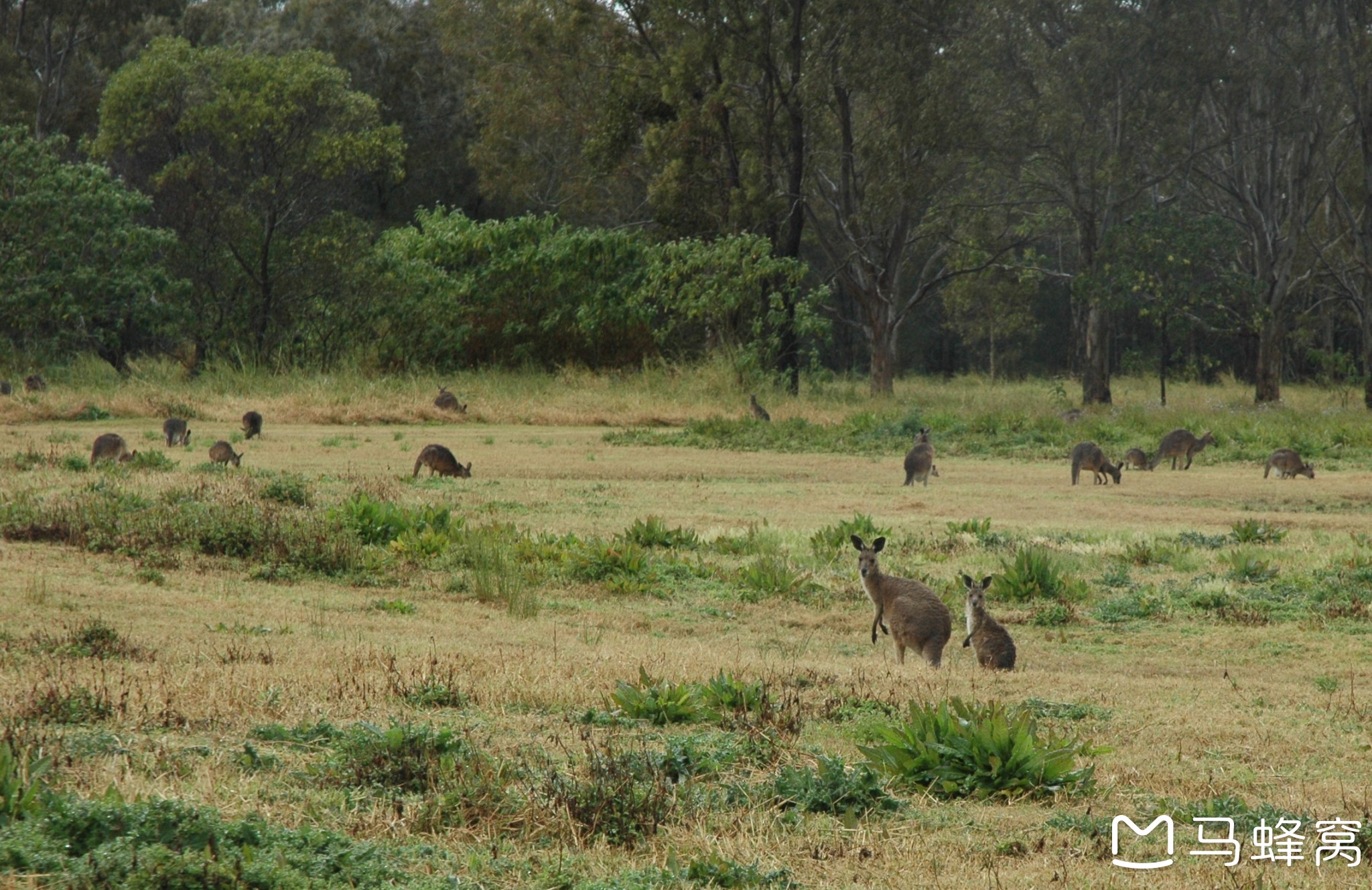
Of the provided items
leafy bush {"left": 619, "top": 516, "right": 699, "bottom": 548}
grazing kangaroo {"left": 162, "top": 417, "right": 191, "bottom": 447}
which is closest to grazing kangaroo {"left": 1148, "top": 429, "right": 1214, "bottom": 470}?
leafy bush {"left": 619, "top": 516, "right": 699, "bottom": 548}

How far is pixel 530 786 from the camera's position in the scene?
19.1 ft

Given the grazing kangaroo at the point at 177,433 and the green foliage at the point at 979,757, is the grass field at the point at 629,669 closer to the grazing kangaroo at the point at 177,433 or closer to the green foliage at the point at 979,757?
the green foliage at the point at 979,757

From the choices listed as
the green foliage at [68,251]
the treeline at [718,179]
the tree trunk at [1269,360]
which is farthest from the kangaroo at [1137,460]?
the green foliage at [68,251]

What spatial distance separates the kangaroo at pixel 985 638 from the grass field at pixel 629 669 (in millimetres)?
147

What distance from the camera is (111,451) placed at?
18.8 metres

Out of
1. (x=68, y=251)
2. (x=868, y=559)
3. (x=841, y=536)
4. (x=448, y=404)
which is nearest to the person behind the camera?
(x=868, y=559)

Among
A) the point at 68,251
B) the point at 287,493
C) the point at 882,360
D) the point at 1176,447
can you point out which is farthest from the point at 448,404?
the point at 882,360

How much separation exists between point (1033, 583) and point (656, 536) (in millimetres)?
3888

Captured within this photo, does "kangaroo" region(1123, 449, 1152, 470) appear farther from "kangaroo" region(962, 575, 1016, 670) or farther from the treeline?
"kangaroo" region(962, 575, 1016, 670)

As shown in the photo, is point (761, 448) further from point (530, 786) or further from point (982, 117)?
point (530, 786)

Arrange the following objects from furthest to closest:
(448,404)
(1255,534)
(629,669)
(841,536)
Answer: (448,404) < (1255,534) < (841,536) < (629,669)

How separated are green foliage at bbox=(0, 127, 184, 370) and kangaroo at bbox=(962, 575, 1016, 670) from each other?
28163 mm

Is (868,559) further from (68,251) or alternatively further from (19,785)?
(68,251)

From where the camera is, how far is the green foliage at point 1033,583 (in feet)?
39.9
